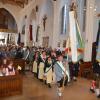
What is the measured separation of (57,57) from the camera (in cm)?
1017

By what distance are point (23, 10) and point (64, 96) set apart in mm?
21800

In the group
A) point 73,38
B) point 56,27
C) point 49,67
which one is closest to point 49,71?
point 49,67

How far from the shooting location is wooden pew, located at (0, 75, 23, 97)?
8.47 metres

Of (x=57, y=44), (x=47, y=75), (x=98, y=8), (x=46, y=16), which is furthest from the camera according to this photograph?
(x=46, y=16)

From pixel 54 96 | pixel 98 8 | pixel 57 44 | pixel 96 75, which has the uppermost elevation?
pixel 98 8

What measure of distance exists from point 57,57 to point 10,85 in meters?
2.55

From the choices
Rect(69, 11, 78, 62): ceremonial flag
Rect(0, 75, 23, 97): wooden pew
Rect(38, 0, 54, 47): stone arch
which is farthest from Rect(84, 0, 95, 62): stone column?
Rect(69, 11, 78, 62): ceremonial flag

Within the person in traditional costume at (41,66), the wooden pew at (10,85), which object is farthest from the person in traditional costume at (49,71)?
the wooden pew at (10,85)

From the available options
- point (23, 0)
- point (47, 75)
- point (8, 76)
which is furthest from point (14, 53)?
point (23, 0)

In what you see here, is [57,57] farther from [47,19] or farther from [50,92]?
[47,19]

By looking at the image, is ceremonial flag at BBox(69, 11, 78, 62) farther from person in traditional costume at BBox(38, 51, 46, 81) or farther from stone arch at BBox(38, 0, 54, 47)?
stone arch at BBox(38, 0, 54, 47)

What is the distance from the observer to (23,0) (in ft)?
88.5

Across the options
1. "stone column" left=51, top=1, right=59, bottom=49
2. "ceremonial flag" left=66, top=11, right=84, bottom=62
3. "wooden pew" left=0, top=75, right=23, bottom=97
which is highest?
"stone column" left=51, top=1, right=59, bottom=49

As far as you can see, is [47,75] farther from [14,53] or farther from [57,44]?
[57,44]
